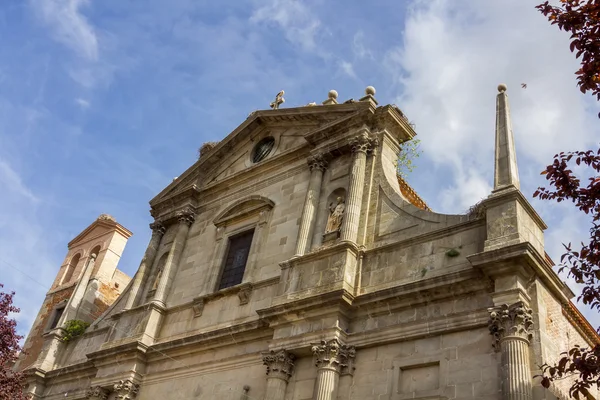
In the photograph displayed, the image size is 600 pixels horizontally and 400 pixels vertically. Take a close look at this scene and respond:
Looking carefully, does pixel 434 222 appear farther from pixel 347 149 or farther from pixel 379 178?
pixel 347 149

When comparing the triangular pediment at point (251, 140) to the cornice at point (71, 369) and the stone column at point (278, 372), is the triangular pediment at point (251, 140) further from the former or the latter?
the stone column at point (278, 372)

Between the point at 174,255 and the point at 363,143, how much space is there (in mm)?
6886

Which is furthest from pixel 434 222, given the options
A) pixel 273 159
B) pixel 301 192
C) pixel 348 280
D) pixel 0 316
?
pixel 0 316

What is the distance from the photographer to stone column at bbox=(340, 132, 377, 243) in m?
13.7

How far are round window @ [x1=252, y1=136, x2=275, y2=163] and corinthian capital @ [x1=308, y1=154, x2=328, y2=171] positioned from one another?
286cm

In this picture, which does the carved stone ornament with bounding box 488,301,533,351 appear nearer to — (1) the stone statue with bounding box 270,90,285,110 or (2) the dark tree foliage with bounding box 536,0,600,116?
(2) the dark tree foliage with bounding box 536,0,600,116

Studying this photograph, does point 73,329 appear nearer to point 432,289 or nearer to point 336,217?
point 336,217

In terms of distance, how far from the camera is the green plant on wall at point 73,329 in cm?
1975

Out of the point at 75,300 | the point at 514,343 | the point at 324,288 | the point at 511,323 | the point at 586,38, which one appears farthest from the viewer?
the point at 75,300

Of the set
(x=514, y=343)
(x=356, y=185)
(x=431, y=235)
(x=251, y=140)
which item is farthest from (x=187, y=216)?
(x=514, y=343)

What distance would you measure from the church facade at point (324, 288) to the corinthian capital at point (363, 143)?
4 centimetres

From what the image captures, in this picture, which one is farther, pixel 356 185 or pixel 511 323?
pixel 356 185

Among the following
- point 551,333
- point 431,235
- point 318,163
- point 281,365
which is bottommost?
point 281,365

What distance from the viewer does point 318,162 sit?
16.0 meters
